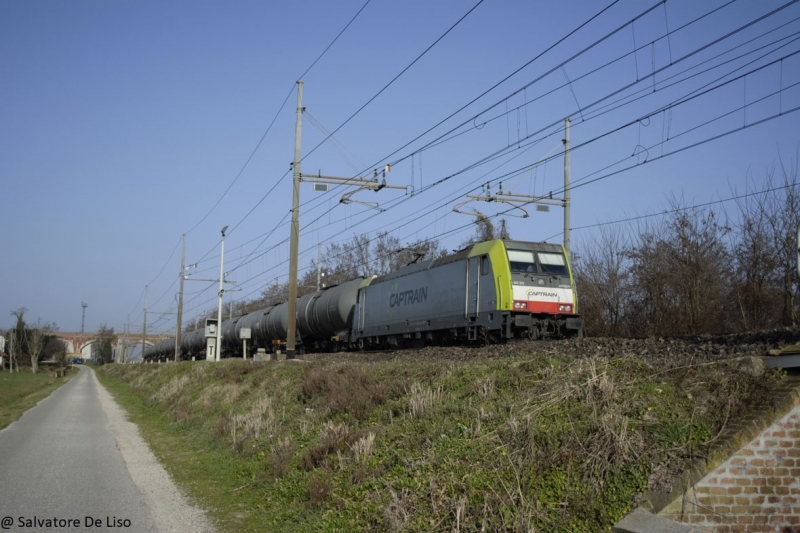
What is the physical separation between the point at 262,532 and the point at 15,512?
3.22 metres

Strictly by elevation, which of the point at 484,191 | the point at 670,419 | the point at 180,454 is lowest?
the point at 180,454

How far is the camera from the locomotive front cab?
1917 centimetres

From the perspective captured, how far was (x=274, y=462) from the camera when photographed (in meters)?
11.1

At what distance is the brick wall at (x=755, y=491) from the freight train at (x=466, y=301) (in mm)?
12184

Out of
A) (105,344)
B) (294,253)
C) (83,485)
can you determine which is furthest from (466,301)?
(105,344)

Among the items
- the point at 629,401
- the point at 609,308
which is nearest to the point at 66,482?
the point at 629,401

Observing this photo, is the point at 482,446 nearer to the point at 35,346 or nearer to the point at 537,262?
the point at 537,262

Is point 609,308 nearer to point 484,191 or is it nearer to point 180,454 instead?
point 484,191

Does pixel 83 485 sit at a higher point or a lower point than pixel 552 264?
lower

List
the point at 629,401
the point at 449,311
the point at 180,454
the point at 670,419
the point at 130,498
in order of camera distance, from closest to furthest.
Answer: the point at 670,419
the point at 629,401
the point at 130,498
the point at 180,454
the point at 449,311

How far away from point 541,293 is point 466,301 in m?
2.47

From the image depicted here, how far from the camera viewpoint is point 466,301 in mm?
21047

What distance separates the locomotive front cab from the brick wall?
479 inches

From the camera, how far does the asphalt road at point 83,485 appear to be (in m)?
8.50
